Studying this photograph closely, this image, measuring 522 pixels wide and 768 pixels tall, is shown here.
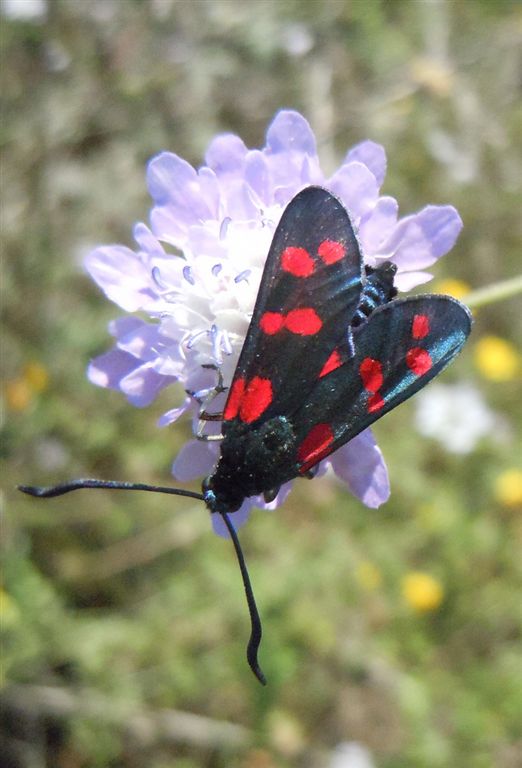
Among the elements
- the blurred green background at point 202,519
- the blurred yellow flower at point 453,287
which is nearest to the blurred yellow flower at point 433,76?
the blurred green background at point 202,519

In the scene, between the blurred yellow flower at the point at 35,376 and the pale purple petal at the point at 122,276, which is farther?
the blurred yellow flower at the point at 35,376

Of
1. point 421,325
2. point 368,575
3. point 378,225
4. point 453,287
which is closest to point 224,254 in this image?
point 378,225

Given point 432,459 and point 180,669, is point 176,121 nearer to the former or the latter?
point 432,459

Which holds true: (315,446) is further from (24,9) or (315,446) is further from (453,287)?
(453,287)

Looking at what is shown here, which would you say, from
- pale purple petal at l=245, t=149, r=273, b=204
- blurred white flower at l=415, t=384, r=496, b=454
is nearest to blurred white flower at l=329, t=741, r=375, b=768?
blurred white flower at l=415, t=384, r=496, b=454

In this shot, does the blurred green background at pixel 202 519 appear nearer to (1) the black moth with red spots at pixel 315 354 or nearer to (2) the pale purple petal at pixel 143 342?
(2) the pale purple petal at pixel 143 342

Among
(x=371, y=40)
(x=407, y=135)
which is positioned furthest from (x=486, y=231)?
(x=371, y=40)

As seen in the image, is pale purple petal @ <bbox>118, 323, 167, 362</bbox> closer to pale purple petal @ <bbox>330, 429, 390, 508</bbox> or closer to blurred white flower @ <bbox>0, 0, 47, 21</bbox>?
pale purple petal @ <bbox>330, 429, 390, 508</bbox>
